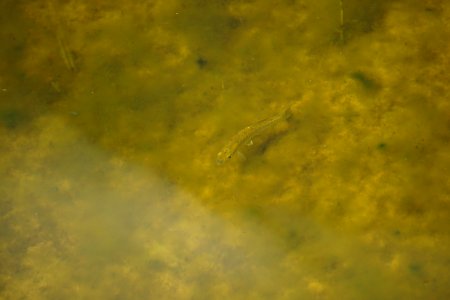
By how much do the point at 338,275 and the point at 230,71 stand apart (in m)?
0.88

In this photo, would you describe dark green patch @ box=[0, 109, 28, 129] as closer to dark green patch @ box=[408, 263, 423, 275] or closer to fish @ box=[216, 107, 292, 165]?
fish @ box=[216, 107, 292, 165]

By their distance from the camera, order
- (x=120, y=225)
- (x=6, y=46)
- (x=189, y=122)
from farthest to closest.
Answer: (x=6, y=46) < (x=189, y=122) < (x=120, y=225)

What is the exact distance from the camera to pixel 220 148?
1786mm

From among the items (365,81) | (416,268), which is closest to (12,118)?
(365,81)

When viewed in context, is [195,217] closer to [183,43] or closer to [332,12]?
[183,43]

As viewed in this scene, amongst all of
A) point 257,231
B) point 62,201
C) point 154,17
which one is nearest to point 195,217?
point 257,231

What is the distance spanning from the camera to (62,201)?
1718mm

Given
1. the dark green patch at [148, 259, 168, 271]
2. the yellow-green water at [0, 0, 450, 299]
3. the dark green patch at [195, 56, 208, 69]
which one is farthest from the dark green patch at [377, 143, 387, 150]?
the dark green patch at [148, 259, 168, 271]

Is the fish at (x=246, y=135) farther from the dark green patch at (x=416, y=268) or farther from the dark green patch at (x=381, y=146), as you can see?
the dark green patch at (x=416, y=268)

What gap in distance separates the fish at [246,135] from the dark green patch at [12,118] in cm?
78

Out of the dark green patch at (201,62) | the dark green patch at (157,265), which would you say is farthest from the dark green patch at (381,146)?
the dark green patch at (157,265)

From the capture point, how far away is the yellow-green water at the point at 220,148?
5.22ft

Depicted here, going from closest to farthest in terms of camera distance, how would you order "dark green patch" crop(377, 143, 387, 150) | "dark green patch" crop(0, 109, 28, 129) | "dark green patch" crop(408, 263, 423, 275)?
"dark green patch" crop(408, 263, 423, 275) → "dark green patch" crop(377, 143, 387, 150) → "dark green patch" crop(0, 109, 28, 129)

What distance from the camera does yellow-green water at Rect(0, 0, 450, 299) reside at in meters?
1.59
